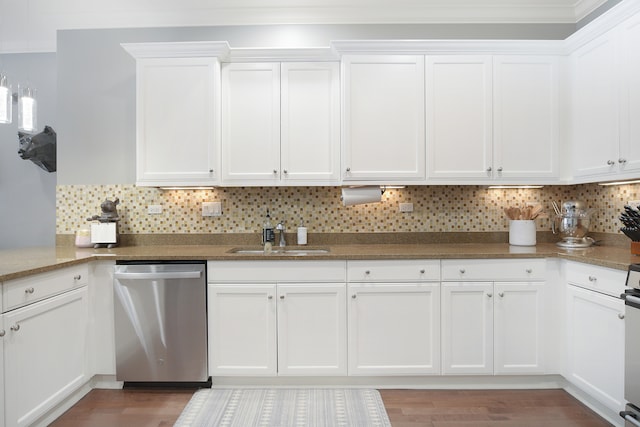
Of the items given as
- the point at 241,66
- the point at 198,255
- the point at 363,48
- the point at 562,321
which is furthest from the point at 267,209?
the point at 562,321

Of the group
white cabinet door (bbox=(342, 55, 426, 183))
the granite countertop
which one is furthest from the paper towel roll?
the granite countertop

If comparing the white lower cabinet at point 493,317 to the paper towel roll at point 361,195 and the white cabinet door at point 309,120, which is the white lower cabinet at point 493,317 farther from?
the white cabinet door at point 309,120

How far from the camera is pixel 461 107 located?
2.81 m

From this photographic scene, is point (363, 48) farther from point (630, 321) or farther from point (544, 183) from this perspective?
point (630, 321)

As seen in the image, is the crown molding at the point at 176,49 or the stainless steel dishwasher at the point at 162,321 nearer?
the stainless steel dishwasher at the point at 162,321

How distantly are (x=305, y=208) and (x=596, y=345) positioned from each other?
2079mm

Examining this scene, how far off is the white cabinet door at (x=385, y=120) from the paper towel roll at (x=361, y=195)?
135 millimetres

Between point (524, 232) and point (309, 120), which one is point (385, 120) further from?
point (524, 232)

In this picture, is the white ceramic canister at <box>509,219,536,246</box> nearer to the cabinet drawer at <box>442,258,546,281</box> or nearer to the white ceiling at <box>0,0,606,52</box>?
the cabinet drawer at <box>442,258,546,281</box>

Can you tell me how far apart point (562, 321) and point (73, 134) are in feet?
12.6

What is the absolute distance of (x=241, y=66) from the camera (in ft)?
9.37

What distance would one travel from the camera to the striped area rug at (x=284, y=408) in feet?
7.20

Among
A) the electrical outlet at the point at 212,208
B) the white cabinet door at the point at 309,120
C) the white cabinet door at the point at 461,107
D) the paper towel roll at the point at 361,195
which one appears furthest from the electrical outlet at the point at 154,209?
the white cabinet door at the point at 461,107

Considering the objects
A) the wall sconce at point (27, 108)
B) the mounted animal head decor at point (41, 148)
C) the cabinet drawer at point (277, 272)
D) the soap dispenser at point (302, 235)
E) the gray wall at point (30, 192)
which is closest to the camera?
the wall sconce at point (27, 108)
